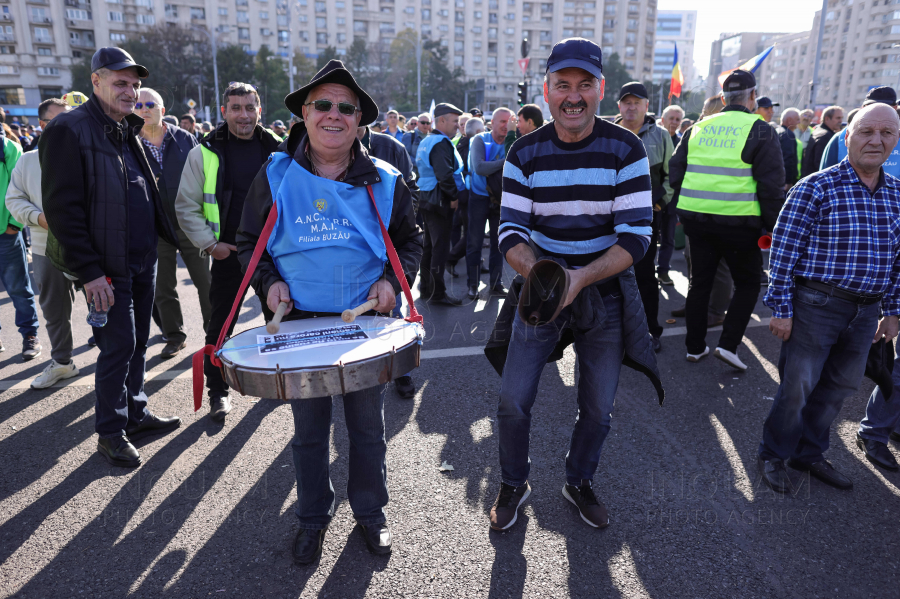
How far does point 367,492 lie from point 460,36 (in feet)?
345

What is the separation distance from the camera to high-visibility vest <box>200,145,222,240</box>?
3828 mm

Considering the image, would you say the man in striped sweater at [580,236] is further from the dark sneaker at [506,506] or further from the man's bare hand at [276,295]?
the man's bare hand at [276,295]

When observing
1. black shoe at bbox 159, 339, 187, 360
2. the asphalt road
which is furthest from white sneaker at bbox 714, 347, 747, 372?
black shoe at bbox 159, 339, 187, 360

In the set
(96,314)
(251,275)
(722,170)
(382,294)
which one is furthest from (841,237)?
(96,314)

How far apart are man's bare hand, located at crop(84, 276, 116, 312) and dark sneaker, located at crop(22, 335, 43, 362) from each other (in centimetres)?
261

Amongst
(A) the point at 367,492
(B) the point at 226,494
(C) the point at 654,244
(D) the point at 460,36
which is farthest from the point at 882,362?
(D) the point at 460,36

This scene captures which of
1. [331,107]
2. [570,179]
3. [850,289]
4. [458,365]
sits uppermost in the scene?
[331,107]

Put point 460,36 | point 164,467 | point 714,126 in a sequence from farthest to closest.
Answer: point 460,36, point 714,126, point 164,467

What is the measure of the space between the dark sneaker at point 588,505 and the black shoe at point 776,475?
1.02 meters

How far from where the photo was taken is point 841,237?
2.89 metres

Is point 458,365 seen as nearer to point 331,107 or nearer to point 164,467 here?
point 164,467

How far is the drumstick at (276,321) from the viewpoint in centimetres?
227

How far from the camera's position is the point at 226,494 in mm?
3086

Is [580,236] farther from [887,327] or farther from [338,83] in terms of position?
[887,327]
